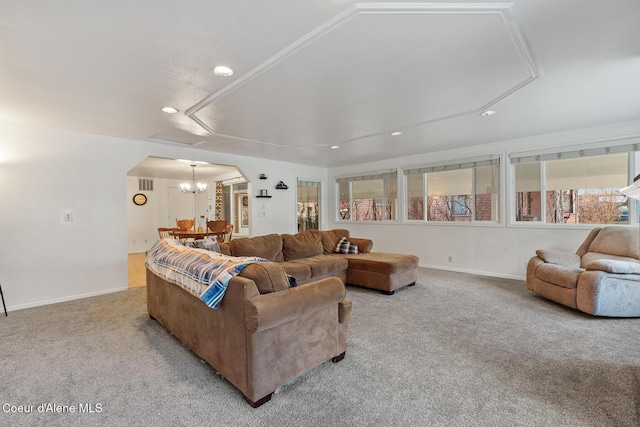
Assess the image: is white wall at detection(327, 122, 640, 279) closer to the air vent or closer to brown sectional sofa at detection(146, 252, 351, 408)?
brown sectional sofa at detection(146, 252, 351, 408)

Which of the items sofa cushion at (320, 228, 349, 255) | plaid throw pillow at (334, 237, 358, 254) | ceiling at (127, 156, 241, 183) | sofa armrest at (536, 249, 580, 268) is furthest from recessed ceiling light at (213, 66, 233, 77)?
sofa armrest at (536, 249, 580, 268)

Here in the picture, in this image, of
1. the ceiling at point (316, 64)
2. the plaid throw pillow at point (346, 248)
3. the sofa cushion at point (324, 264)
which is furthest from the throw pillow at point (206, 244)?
the plaid throw pillow at point (346, 248)

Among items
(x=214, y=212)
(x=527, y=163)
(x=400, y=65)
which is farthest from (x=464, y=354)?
(x=214, y=212)

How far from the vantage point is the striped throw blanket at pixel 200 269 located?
73.2 inches

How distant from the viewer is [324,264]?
13.6ft

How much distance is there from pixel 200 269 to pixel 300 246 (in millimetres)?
2626

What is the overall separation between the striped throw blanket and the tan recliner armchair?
3414 mm

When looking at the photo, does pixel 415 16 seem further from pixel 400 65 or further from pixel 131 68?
pixel 131 68

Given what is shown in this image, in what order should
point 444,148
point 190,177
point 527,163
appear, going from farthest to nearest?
1. point 190,177
2. point 444,148
3. point 527,163

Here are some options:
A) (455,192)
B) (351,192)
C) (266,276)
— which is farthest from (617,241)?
(351,192)

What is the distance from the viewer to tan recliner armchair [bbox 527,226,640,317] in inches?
118

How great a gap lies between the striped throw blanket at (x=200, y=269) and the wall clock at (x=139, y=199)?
6.52 meters

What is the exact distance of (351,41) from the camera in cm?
192

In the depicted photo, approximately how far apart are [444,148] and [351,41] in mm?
3980
